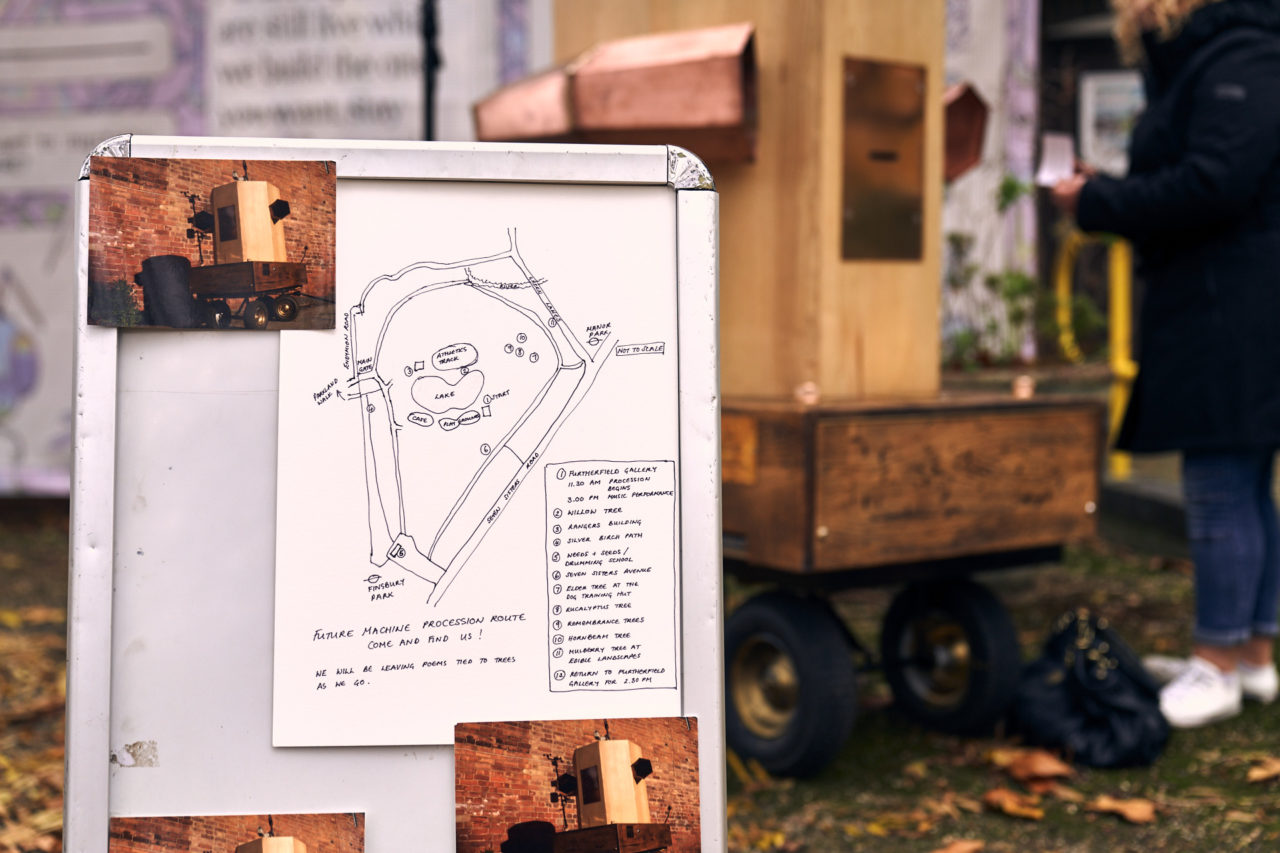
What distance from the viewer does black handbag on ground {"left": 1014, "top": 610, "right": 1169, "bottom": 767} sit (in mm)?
2863

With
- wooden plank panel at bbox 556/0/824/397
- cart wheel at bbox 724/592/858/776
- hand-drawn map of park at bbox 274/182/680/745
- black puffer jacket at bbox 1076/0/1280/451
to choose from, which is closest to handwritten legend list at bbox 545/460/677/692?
hand-drawn map of park at bbox 274/182/680/745

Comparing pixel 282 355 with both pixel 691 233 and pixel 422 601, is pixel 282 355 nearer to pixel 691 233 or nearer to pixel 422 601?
pixel 422 601

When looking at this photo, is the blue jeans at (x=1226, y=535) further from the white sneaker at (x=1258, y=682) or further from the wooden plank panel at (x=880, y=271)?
the wooden plank panel at (x=880, y=271)

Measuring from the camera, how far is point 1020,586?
14.9 ft

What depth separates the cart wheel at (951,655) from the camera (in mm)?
2996

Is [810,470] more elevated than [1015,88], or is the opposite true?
[1015,88]

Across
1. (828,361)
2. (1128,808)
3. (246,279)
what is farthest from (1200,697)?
(246,279)

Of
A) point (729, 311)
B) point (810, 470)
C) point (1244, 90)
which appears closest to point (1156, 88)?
point (1244, 90)

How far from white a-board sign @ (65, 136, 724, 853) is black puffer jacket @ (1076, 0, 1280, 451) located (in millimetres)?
1852

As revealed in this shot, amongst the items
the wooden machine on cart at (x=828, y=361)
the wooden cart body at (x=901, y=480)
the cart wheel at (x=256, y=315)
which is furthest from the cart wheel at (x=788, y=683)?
the cart wheel at (x=256, y=315)

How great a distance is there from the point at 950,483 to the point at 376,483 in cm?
161

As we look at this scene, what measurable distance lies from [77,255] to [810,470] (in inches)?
58.5

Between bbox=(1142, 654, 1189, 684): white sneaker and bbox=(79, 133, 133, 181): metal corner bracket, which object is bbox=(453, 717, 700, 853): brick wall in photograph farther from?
bbox=(1142, 654, 1189, 684): white sneaker

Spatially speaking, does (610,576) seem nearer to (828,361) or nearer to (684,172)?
(684,172)
